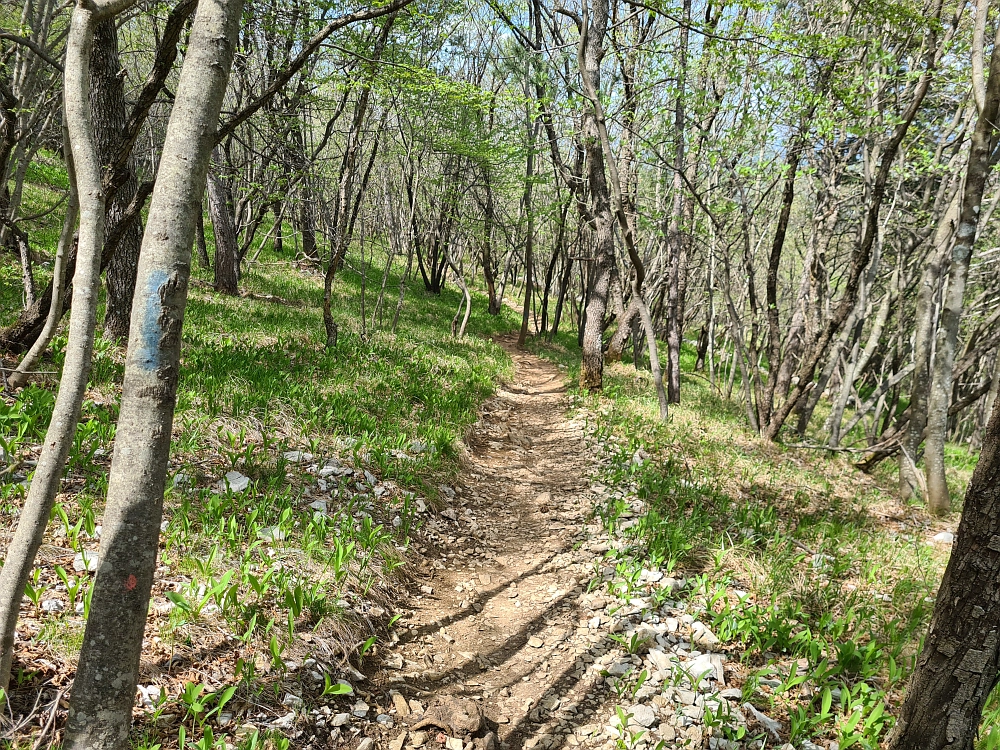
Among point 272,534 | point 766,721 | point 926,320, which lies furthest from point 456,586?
point 926,320

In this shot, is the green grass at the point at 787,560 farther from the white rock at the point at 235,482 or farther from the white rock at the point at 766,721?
the white rock at the point at 235,482

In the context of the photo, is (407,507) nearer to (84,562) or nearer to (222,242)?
(84,562)

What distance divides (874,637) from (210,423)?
5.97m

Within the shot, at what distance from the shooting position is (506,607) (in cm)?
447

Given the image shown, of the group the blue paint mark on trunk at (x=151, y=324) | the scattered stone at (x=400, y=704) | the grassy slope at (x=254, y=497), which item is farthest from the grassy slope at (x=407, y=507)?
the blue paint mark on trunk at (x=151, y=324)

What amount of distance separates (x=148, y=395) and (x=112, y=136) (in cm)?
597

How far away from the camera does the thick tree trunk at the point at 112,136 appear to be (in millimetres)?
5820

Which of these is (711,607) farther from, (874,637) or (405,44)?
(405,44)

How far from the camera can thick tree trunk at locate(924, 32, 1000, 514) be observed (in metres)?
5.74

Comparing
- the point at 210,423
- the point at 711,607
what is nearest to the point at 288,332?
the point at 210,423

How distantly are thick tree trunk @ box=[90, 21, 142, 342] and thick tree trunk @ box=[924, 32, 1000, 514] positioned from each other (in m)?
9.02

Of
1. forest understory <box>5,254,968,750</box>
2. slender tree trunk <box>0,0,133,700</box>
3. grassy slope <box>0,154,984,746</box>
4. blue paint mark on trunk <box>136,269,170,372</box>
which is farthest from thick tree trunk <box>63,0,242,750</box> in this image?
grassy slope <box>0,154,984,746</box>

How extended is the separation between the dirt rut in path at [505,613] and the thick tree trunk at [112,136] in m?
4.24

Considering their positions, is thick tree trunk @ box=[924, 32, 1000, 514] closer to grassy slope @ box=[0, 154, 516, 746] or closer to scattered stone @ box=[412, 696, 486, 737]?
grassy slope @ box=[0, 154, 516, 746]
